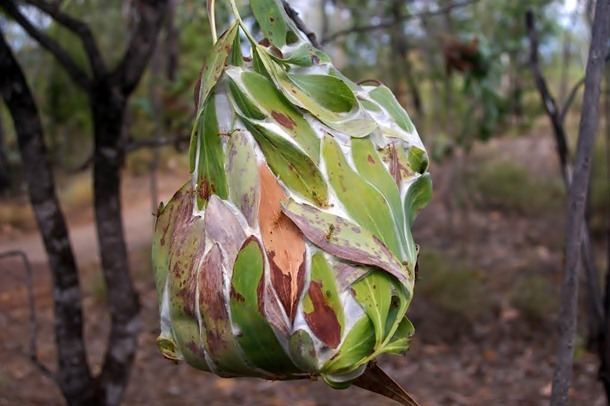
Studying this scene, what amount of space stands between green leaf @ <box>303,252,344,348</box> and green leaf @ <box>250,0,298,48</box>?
0.96 feet

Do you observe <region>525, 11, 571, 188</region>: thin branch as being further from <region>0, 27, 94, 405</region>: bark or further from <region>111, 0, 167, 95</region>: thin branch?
<region>0, 27, 94, 405</region>: bark

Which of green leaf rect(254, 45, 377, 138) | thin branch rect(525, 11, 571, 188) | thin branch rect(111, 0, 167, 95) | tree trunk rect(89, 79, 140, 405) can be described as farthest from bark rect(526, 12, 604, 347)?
green leaf rect(254, 45, 377, 138)

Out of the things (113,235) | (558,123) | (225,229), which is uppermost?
(225,229)

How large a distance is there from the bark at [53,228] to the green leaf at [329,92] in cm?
152

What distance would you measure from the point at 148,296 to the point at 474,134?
10.1 feet

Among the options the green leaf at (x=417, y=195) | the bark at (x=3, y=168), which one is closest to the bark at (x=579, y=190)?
the green leaf at (x=417, y=195)

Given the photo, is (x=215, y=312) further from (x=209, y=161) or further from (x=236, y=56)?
(x=236, y=56)

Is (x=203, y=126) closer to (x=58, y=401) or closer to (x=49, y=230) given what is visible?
(x=49, y=230)

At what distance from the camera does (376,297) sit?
0.75m

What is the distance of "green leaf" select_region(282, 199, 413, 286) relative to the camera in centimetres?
74

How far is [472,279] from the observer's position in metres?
5.60

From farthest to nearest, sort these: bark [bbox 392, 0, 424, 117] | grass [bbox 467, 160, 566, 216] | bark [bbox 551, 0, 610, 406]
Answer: grass [bbox 467, 160, 566, 216] < bark [bbox 392, 0, 424, 117] < bark [bbox 551, 0, 610, 406]

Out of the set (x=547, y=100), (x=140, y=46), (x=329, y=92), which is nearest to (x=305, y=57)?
(x=329, y=92)

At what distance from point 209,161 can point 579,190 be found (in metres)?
0.77
